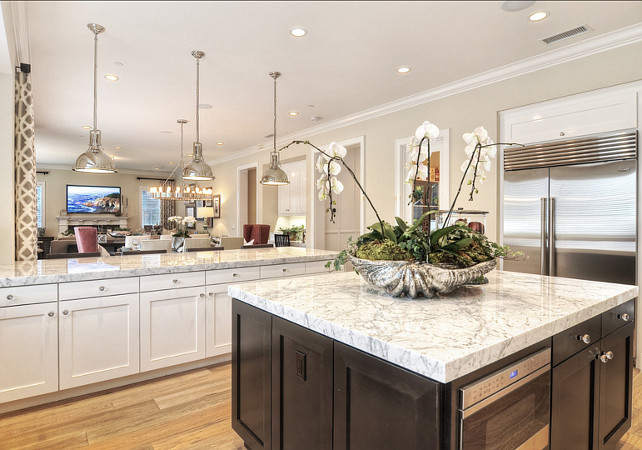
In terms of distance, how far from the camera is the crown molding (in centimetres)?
310

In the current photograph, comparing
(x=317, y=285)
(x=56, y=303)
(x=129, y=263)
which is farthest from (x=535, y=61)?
(x=56, y=303)

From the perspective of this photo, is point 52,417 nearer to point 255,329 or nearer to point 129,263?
point 129,263

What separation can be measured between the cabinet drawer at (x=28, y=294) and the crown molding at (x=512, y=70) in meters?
4.15

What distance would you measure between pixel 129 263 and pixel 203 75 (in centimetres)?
215

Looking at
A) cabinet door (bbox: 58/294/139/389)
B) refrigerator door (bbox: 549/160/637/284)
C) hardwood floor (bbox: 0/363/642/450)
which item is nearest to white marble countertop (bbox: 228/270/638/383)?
hardwood floor (bbox: 0/363/642/450)

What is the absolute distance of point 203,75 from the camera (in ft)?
13.1

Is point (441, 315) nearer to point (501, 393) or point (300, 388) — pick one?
point (501, 393)

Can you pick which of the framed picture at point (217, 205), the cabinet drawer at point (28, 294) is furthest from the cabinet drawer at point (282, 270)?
the framed picture at point (217, 205)

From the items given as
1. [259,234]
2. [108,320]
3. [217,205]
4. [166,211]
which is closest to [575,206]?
[108,320]

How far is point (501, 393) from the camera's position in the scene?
1092mm

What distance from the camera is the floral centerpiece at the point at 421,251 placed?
1.52 metres

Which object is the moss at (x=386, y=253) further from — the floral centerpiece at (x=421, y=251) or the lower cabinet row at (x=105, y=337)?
the lower cabinet row at (x=105, y=337)

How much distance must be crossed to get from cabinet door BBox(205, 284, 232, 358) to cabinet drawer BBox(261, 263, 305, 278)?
38 cm

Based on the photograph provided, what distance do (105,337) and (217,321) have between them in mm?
800
